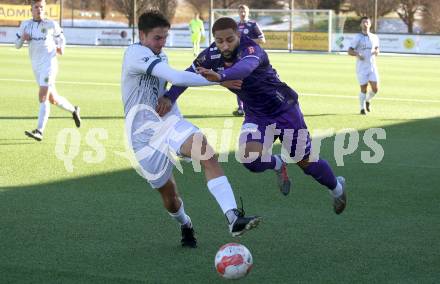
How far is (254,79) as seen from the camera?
800 cm

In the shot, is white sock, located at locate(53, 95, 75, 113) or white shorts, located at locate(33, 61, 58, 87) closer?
white shorts, located at locate(33, 61, 58, 87)

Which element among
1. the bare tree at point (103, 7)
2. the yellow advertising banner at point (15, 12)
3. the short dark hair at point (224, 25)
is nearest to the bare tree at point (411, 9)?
the bare tree at point (103, 7)

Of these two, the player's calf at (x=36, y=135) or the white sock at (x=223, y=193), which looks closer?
the white sock at (x=223, y=193)

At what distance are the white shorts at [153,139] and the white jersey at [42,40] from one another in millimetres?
7448

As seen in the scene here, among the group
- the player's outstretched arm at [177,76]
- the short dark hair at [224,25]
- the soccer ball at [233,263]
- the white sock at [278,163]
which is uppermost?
the short dark hair at [224,25]

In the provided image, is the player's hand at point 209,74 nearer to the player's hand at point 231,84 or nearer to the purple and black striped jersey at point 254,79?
the player's hand at point 231,84

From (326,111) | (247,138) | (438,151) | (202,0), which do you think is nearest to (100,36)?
(202,0)

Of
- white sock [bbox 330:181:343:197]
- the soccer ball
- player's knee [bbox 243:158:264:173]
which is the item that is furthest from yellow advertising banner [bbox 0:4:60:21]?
the soccer ball

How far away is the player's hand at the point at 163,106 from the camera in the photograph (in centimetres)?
693

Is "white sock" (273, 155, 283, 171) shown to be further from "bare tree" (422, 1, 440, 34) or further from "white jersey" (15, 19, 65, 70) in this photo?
"bare tree" (422, 1, 440, 34)

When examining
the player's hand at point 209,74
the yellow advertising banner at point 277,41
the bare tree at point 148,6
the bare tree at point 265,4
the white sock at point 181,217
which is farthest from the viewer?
the bare tree at point 265,4

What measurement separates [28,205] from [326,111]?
10.9m

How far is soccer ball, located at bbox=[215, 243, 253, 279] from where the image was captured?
19.6 ft

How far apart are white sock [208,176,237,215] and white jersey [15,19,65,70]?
26.8 ft
